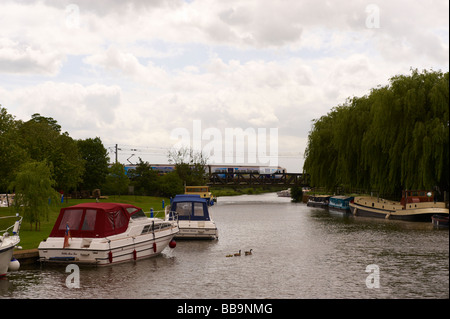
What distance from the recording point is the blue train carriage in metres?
80.5

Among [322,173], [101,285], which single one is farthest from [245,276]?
[322,173]

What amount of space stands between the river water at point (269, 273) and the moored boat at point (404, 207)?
34.6 feet

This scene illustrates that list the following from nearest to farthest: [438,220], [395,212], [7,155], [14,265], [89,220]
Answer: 1. [14,265]
2. [89,220]
3. [438,220]
4. [7,155]
5. [395,212]

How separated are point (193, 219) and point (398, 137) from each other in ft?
79.2

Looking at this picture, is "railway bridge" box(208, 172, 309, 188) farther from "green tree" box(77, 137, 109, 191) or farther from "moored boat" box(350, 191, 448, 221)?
"moored boat" box(350, 191, 448, 221)

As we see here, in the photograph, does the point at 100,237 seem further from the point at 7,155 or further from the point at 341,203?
the point at 341,203

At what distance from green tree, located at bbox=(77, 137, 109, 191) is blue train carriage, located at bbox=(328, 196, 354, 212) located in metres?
41.4

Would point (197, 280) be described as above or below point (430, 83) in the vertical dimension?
below

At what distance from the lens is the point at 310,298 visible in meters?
22.5

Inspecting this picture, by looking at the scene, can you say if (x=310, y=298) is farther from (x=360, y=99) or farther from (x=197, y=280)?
(x=360, y=99)

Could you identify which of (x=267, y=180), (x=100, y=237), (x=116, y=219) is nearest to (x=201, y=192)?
(x=267, y=180)

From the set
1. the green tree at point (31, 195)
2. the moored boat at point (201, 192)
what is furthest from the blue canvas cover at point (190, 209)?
the moored boat at point (201, 192)

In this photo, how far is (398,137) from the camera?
53.3 metres
